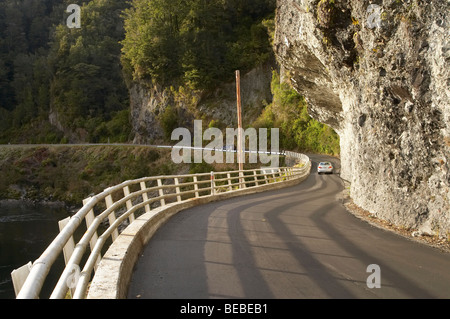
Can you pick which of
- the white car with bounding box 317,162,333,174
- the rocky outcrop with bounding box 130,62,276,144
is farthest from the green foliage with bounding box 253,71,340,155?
the white car with bounding box 317,162,333,174

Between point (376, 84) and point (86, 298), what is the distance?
10.2 m

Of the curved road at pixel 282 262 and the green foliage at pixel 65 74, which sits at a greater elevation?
the green foliage at pixel 65 74

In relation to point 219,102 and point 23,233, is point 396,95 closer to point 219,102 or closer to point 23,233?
point 23,233

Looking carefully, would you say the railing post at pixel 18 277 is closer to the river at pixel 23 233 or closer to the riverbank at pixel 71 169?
the river at pixel 23 233

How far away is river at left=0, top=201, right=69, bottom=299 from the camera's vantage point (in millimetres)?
23578

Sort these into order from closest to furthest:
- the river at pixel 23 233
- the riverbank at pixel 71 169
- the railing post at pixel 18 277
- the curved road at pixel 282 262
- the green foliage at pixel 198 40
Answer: the railing post at pixel 18 277
the curved road at pixel 282 262
the river at pixel 23 233
the riverbank at pixel 71 169
the green foliage at pixel 198 40

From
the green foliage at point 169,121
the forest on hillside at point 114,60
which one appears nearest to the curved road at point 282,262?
the forest on hillside at point 114,60

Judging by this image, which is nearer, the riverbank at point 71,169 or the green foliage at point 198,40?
the riverbank at point 71,169

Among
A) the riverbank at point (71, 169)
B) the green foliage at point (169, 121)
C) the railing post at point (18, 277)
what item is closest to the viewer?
the railing post at point (18, 277)

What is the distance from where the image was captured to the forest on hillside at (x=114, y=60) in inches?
2223

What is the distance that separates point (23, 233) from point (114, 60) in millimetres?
62461

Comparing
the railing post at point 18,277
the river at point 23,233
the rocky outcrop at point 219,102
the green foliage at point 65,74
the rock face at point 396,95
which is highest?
the green foliage at point 65,74

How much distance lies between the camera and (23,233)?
107 feet

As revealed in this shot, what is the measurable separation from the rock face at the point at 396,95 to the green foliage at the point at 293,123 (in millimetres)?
33954
